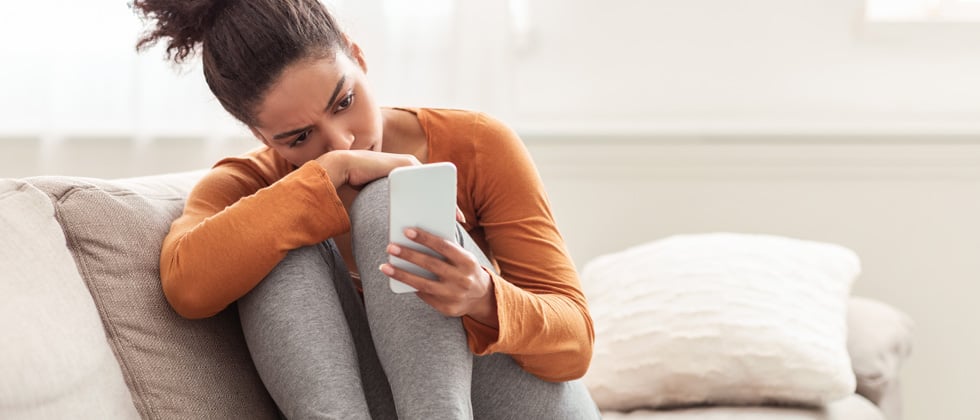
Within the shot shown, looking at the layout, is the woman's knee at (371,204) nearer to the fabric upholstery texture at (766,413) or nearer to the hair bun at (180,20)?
the hair bun at (180,20)

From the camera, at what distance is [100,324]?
1.18m

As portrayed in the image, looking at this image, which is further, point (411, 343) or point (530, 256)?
point (530, 256)

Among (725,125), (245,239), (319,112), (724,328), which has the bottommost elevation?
(724,328)

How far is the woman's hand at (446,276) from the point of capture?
1062 mm

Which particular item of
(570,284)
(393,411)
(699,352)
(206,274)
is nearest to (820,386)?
(699,352)

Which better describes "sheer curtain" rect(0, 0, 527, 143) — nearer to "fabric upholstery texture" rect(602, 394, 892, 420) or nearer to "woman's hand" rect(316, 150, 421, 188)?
"fabric upholstery texture" rect(602, 394, 892, 420)

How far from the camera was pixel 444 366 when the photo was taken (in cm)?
110

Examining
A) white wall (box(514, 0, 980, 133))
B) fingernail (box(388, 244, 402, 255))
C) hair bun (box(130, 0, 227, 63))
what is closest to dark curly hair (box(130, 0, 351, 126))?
hair bun (box(130, 0, 227, 63))

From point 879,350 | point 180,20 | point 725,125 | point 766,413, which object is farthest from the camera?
point 725,125

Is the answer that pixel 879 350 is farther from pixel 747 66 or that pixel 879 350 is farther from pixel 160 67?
pixel 160 67

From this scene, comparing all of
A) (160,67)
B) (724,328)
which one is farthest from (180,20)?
(160,67)

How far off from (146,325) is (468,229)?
1.47ft

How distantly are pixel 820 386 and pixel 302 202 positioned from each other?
3.12 ft

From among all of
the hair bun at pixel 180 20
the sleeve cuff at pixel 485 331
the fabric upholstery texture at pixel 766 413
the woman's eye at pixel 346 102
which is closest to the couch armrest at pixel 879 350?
the fabric upholstery texture at pixel 766 413
